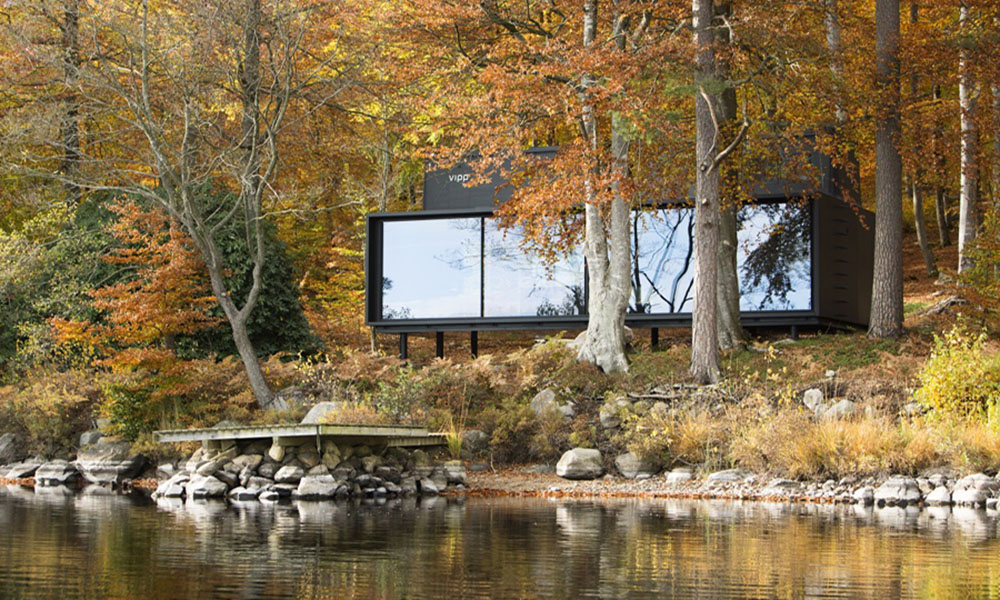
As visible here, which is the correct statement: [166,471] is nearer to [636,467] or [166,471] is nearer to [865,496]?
[636,467]

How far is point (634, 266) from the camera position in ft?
59.7

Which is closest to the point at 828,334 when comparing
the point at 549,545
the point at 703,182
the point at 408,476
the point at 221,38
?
the point at 703,182

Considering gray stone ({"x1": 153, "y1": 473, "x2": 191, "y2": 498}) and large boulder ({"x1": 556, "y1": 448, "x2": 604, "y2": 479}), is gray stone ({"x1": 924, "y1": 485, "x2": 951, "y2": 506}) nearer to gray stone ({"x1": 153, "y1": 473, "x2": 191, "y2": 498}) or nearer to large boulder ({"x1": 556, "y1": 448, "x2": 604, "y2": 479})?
large boulder ({"x1": 556, "y1": 448, "x2": 604, "y2": 479})

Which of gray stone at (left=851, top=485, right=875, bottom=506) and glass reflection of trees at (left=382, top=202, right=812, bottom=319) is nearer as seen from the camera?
gray stone at (left=851, top=485, right=875, bottom=506)

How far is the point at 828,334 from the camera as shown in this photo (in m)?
18.3

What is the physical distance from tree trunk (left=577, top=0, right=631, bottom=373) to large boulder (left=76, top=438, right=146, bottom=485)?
256 inches

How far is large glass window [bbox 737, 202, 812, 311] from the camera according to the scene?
57.2 ft

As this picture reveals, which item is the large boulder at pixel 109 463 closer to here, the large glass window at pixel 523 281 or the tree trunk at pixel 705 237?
the large glass window at pixel 523 281

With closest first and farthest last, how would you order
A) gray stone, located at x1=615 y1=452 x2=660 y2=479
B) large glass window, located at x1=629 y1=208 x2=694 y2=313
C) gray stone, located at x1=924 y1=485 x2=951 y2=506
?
1. gray stone, located at x1=924 y1=485 x2=951 y2=506
2. gray stone, located at x1=615 y1=452 x2=660 y2=479
3. large glass window, located at x1=629 y1=208 x2=694 y2=313

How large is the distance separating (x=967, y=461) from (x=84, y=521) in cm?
829

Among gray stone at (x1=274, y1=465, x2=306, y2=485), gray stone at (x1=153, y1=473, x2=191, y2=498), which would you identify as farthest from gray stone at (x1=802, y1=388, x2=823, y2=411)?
gray stone at (x1=153, y1=473, x2=191, y2=498)

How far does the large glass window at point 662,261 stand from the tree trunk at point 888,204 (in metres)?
3.01

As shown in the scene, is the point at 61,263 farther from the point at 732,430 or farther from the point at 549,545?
the point at 549,545

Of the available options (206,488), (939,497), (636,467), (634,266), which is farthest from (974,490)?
(634,266)
